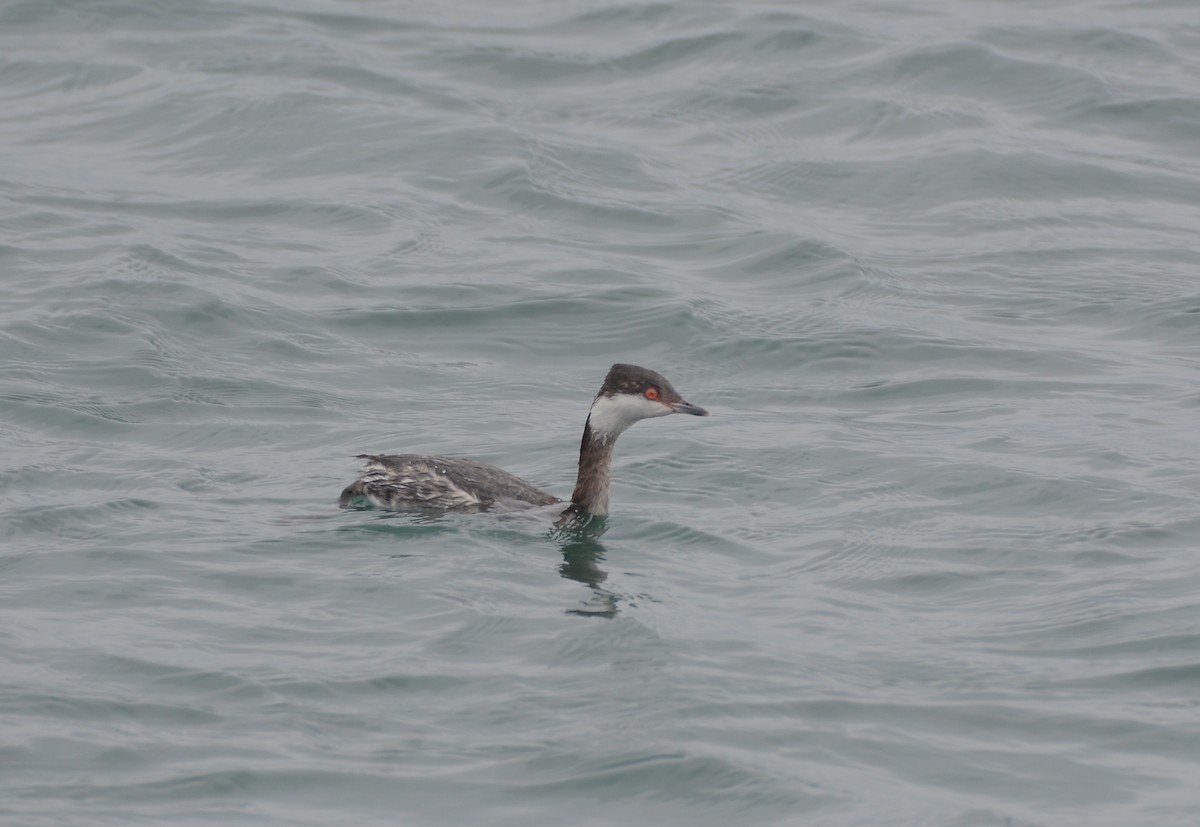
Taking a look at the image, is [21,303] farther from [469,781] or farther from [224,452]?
[469,781]

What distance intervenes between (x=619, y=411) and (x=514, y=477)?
2.46ft

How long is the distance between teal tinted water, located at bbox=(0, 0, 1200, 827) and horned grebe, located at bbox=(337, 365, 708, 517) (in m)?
0.21

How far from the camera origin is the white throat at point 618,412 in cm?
1136

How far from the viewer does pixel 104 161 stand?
60.8 ft

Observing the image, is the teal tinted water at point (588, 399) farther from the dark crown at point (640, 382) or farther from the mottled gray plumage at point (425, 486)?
the dark crown at point (640, 382)

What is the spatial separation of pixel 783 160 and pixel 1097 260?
11.5ft

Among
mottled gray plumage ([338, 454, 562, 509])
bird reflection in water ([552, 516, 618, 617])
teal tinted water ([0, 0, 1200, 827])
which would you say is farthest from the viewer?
mottled gray plumage ([338, 454, 562, 509])

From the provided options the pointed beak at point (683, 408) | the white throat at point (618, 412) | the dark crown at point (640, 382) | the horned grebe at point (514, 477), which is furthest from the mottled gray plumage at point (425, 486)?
the pointed beak at point (683, 408)

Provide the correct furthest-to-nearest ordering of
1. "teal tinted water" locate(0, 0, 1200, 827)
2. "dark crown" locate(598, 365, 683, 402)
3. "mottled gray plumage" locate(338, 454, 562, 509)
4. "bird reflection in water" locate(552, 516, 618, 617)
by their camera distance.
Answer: "dark crown" locate(598, 365, 683, 402)
"mottled gray plumage" locate(338, 454, 562, 509)
"bird reflection in water" locate(552, 516, 618, 617)
"teal tinted water" locate(0, 0, 1200, 827)

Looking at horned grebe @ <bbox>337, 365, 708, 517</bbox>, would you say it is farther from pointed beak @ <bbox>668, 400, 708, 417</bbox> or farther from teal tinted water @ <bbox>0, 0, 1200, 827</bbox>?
teal tinted water @ <bbox>0, 0, 1200, 827</bbox>

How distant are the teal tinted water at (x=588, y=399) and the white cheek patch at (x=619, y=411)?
58 cm

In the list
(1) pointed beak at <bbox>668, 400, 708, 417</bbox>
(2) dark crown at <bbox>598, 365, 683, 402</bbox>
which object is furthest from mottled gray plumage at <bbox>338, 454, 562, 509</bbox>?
(1) pointed beak at <bbox>668, 400, 708, 417</bbox>

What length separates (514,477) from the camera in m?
11.6

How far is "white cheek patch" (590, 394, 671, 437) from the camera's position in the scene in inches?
447
